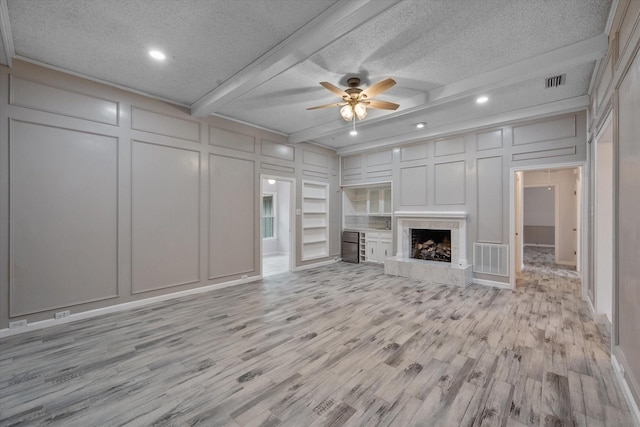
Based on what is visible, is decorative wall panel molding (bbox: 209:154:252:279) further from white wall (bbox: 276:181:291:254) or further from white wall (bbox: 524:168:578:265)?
white wall (bbox: 524:168:578:265)

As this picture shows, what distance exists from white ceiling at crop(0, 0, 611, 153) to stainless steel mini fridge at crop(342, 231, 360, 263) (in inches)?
153

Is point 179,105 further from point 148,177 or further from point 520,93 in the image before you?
point 520,93

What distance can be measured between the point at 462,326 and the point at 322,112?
152 inches

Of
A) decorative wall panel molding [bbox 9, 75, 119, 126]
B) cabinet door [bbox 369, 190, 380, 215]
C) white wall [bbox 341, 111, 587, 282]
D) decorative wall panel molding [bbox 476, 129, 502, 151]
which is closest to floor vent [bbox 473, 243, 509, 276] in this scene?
white wall [bbox 341, 111, 587, 282]

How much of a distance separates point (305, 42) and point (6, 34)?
2835mm

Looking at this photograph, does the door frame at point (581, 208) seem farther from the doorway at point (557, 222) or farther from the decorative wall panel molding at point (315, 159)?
the decorative wall panel molding at point (315, 159)

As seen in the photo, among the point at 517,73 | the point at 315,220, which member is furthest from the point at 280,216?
the point at 517,73

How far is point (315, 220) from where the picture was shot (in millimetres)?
7047

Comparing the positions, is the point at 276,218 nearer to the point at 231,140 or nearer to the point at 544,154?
the point at 231,140

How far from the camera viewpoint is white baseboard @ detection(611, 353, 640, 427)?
1.73m

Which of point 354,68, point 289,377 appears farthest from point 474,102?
point 289,377

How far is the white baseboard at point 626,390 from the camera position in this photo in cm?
173

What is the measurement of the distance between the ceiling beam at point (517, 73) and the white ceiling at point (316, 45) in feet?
0.03

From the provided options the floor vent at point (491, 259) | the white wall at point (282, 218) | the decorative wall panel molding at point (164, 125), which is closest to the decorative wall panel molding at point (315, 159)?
the decorative wall panel molding at point (164, 125)
